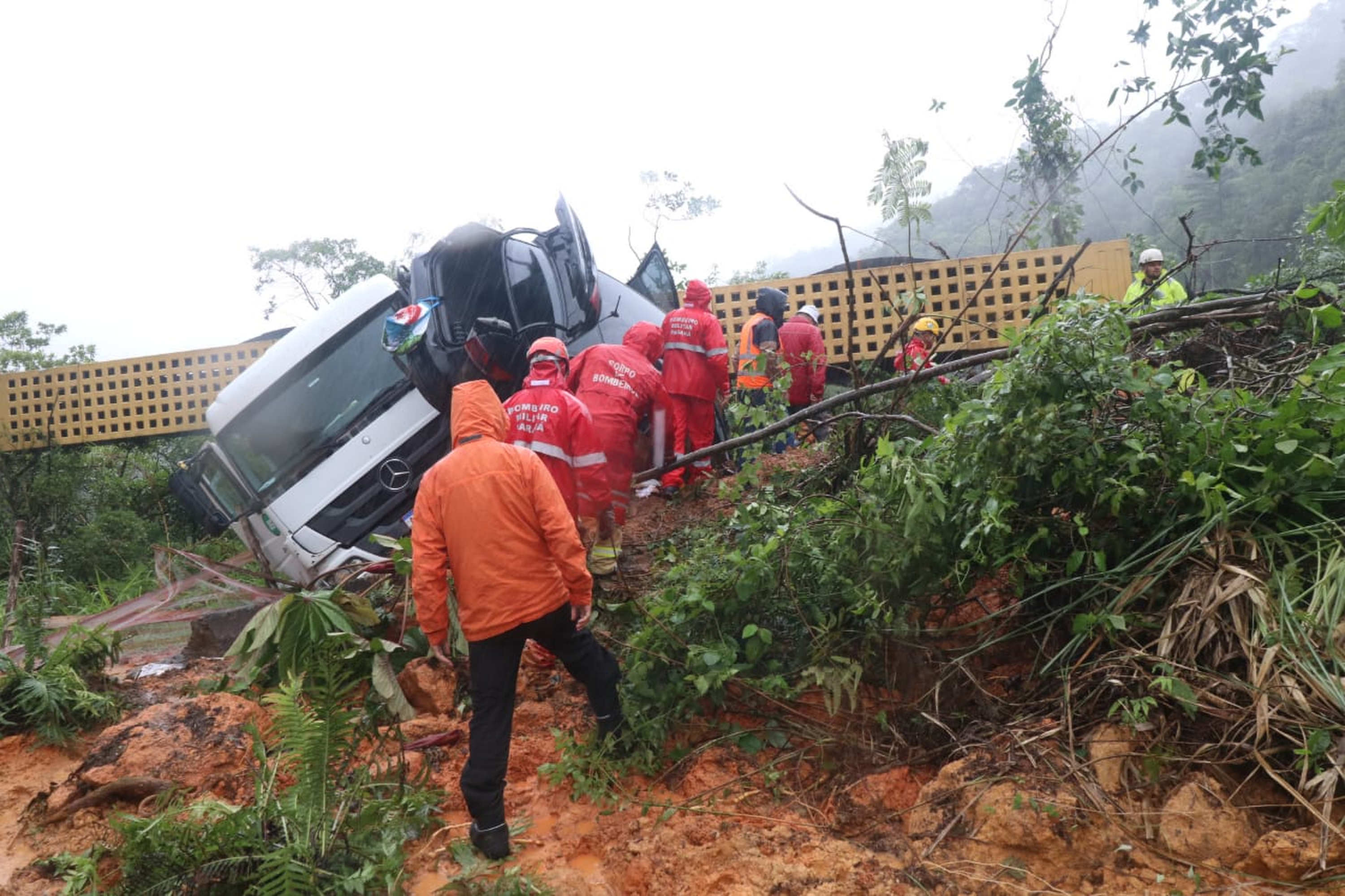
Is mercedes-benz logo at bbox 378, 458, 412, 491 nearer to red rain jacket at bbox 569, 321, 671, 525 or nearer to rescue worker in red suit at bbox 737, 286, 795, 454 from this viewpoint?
red rain jacket at bbox 569, 321, 671, 525

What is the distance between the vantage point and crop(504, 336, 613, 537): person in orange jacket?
4.94m

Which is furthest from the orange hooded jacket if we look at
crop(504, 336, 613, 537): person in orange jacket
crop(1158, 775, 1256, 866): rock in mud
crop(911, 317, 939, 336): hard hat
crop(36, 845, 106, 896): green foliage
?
crop(911, 317, 939, 336): hard hat

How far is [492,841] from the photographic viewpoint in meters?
3.15

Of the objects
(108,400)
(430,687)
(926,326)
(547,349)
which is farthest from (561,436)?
(108,400)

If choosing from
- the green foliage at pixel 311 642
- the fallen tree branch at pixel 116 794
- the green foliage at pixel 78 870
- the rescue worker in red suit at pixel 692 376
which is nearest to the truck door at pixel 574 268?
the rescue worker in red suit at pixel 692 376

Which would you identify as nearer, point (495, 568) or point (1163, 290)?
point (495, 568)

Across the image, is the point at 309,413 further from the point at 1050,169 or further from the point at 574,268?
the point at 1050,169

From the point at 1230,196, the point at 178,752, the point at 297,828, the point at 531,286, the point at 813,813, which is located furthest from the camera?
the point at 1230,196

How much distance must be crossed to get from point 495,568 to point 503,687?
17.2 inches

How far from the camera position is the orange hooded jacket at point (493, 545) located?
3.33 metres

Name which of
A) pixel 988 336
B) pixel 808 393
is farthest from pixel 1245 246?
pixel 808 393

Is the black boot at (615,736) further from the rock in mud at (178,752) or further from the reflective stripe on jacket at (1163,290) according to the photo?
the reflective stripe on jacket at (1163,290)

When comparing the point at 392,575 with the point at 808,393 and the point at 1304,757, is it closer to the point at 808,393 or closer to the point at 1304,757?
the point at 808,393

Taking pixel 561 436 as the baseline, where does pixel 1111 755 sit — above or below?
below
